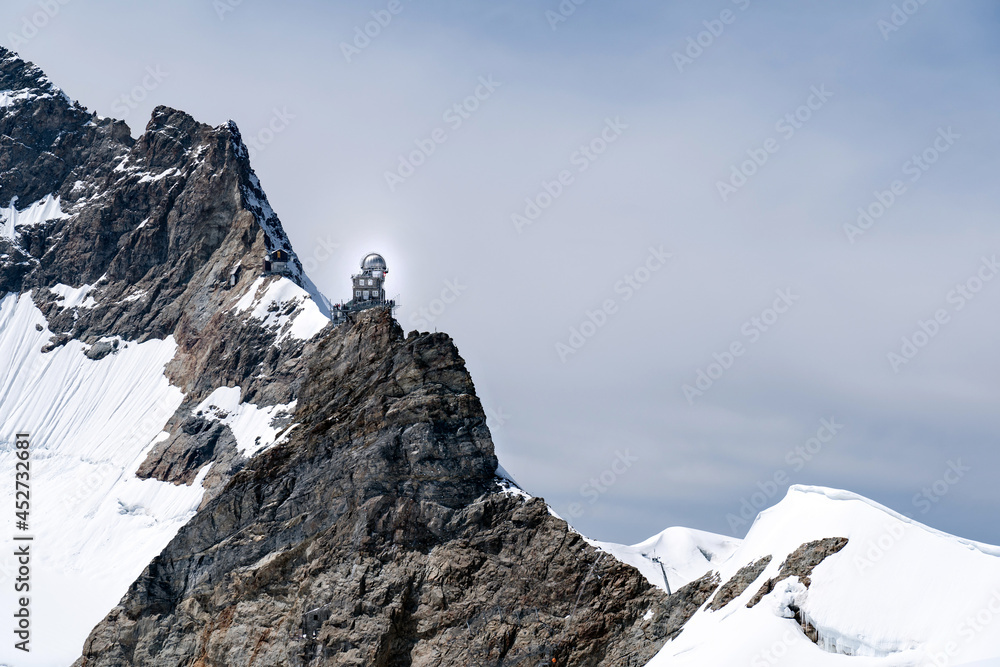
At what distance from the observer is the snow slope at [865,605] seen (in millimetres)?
74875

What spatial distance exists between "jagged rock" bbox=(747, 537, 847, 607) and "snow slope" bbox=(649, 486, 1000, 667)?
0.58m

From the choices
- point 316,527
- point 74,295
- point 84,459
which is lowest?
point 316,527

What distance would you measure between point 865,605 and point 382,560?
42.8m

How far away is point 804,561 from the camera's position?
286 ft

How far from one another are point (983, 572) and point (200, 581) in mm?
68194

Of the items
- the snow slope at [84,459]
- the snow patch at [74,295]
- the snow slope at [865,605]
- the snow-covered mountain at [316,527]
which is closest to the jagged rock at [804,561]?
the snow-covered mountain at [316,527]

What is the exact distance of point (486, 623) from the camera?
103 m

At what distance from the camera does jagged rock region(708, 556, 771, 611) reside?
92000mm

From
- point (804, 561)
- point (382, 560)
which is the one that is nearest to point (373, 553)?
point (382, 560)

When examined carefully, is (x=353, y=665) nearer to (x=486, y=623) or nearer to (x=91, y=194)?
(x=486, y=623)

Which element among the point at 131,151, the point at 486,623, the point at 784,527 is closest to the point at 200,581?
the point at 486,623

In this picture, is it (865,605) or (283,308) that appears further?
(283,308)

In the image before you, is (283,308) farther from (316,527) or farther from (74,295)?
(74,295)

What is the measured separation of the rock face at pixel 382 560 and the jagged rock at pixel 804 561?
9.61m
